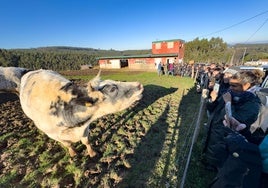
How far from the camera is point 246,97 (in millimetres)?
2529

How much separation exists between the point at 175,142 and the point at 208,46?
3825cm

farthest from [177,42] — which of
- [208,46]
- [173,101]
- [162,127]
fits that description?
[162,127]

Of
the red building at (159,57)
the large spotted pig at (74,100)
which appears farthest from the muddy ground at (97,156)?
the red building at (159,57)

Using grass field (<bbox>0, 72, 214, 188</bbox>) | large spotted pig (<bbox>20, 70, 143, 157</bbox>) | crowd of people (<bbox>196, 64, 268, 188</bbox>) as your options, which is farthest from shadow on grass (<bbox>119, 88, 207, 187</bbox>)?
large spotted pig (<bbox>20, 70, 143, 157</bbox>)

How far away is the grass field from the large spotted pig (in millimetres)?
901

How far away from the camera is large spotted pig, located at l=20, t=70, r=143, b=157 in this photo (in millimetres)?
2250

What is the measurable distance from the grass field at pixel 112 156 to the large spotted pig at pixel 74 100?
2.96ft

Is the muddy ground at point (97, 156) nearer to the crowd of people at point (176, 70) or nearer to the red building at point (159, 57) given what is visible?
the crowd of people at point (176, 70)

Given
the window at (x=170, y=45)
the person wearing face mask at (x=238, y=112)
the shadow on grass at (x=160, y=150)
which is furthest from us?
the window at (x=170, y=45)

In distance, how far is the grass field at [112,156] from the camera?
277 cm

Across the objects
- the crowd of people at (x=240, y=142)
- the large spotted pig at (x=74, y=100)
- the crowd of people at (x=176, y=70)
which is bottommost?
the crowd of people at (x=176, y=70)

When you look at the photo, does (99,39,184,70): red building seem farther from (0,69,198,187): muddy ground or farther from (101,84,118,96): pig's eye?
(101,84,118,96): pig's eye

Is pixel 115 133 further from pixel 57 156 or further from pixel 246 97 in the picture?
pixel 246 97

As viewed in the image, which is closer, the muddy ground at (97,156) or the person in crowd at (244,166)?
the person in crowd at (244,166)
